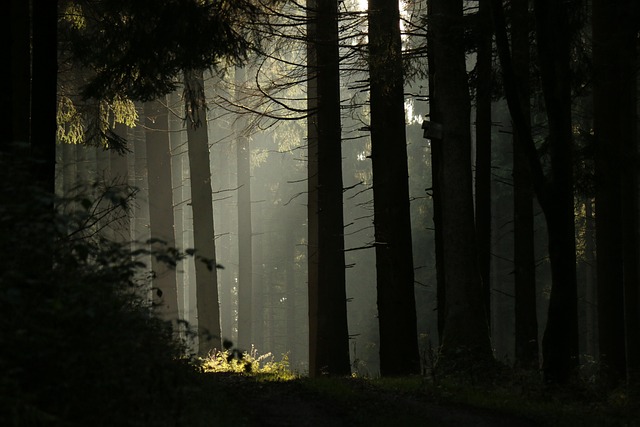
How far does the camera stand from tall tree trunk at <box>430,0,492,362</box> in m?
11.5

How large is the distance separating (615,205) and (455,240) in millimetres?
4279

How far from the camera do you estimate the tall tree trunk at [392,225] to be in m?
13.4

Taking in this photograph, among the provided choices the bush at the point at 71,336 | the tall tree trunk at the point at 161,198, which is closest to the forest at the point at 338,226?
the bush at the point at 71,336

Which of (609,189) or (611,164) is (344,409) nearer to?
(611,164)

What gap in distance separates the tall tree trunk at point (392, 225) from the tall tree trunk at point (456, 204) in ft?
5.57

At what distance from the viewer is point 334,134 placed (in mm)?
14383

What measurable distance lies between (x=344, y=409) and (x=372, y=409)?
0.29 metres

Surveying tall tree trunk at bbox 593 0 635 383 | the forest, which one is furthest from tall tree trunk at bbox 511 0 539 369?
tall tree trunk at bbox 593 0 635 383

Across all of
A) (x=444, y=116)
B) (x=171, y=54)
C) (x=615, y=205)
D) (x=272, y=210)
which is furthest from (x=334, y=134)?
(x=272, y=210)

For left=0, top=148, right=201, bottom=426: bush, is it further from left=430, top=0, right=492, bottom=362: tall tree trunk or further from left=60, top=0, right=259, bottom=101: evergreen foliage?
left=430, top=0, right=492, bottom=362: tall tree trunk

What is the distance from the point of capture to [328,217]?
14.5 metres

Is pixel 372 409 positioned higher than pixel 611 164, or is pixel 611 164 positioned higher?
pixel 611 164

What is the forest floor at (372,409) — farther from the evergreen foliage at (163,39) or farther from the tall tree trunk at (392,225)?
the evergreen foliage at (163,39)

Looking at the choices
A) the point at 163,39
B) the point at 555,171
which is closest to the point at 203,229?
the point at 163,39
